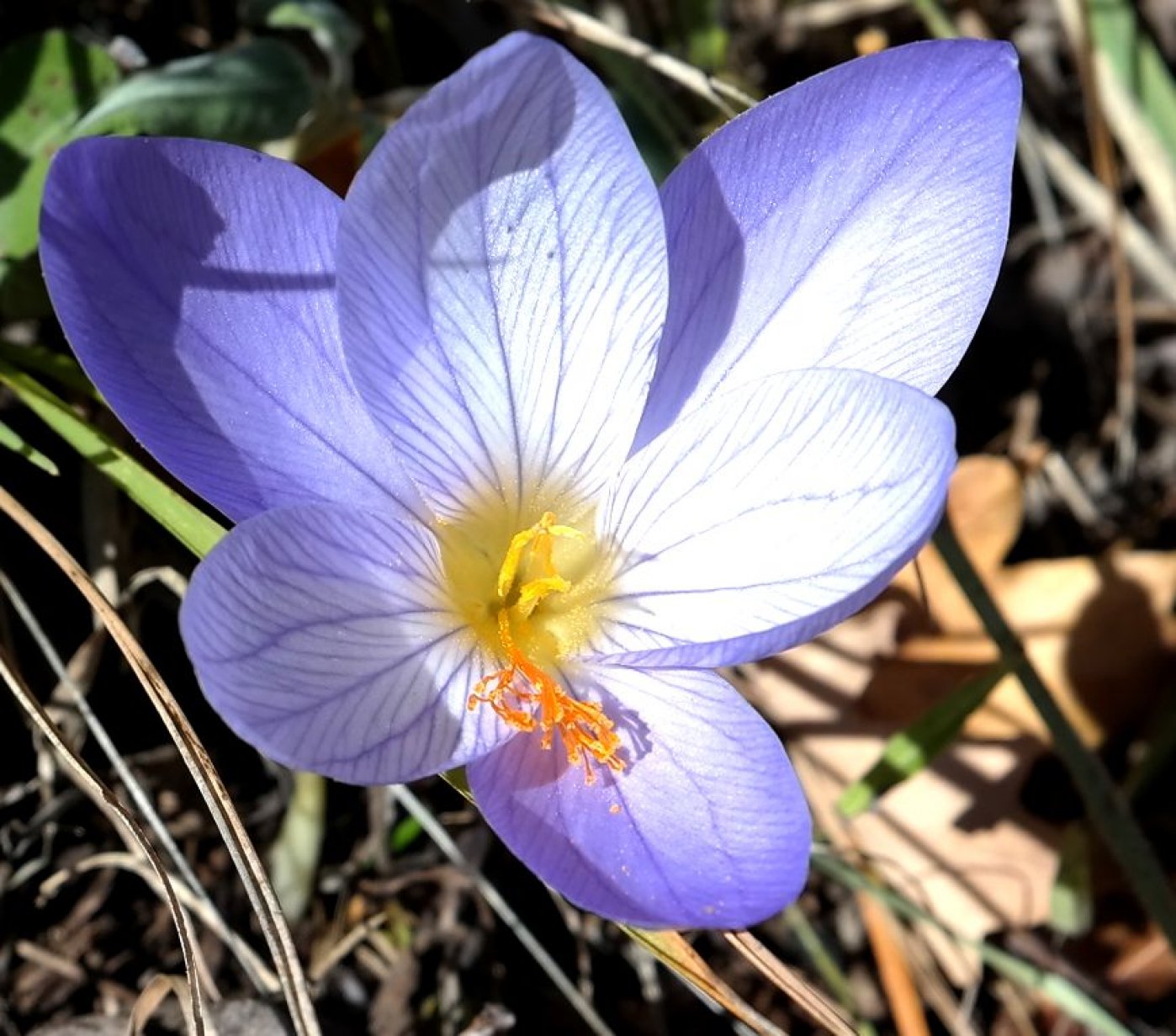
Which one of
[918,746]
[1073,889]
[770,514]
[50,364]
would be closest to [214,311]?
[50,364]

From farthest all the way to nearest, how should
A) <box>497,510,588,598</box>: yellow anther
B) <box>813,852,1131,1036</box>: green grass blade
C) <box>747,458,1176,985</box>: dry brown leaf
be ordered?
1. <box>747,458,1176,985</box>: dry brown leaf
2. <box>813,852,1131,1036</box>: green grass blade
3. <box>497,510,588,598</box>: yellow anther

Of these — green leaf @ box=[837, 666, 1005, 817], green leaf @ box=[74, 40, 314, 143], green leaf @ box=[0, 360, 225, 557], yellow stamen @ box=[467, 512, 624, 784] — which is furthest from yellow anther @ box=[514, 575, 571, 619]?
green leaf @ box=[74, 40, 314, 143]

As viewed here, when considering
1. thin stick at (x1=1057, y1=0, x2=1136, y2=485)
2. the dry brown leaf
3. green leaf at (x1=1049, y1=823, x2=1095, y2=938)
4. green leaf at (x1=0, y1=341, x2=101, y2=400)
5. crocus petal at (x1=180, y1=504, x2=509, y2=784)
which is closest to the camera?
crocus petal at (x1=180, y1=504, x2=509, y2=784)

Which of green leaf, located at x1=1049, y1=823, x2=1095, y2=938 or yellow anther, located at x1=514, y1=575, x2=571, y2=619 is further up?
yellow anther, located at x1=514, y1=575, x2=571, y2=619

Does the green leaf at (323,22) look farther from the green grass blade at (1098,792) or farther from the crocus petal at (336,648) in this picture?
the green grass blade at (1098,792)

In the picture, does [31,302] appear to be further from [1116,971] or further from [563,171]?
[1116,971]

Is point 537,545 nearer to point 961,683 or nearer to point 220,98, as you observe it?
point 220,98

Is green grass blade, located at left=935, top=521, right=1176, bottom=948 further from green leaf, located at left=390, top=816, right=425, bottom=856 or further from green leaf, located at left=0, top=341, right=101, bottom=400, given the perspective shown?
green leaf, located at left=0, top=341, right=101, bottom=400

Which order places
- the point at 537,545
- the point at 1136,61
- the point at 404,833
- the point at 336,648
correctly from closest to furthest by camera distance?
1. the point at 336,648
2. the point at 537,545
3. the point at 404,833
4. the point at 1136,61
